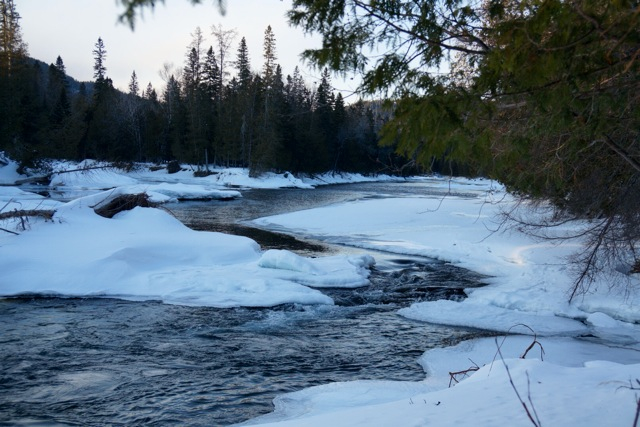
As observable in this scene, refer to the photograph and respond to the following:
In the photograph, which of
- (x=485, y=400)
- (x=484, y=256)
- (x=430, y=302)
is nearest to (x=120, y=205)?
(x=430, y=302)

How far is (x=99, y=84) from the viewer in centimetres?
6550

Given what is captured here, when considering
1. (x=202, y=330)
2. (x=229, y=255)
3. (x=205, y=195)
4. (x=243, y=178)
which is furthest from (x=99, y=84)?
(x=202, y=330)

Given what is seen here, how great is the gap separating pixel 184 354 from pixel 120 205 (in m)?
8.79

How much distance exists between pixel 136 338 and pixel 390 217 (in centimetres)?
1624

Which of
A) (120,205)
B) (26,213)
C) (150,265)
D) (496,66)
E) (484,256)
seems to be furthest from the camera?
(484,256)

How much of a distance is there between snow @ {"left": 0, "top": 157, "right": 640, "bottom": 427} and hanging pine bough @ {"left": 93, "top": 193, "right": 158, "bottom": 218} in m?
0.24

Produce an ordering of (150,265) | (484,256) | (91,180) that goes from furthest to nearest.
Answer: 1. (91,180)
2. (484,256)
3. (150,265)

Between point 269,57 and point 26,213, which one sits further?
point 269,57

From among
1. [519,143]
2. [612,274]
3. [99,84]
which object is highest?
[99,84]

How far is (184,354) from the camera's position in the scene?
6.50 m

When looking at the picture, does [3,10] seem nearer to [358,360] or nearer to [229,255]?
[229,255]

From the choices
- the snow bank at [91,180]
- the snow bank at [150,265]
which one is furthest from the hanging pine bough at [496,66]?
the snow bank at [91,180]

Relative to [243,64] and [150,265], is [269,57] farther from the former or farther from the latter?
[150,265]

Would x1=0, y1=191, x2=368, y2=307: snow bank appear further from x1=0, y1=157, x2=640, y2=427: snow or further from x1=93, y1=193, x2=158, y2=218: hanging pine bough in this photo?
x1=93, y1=193, x2=158, y2=218: hanging pine bough
